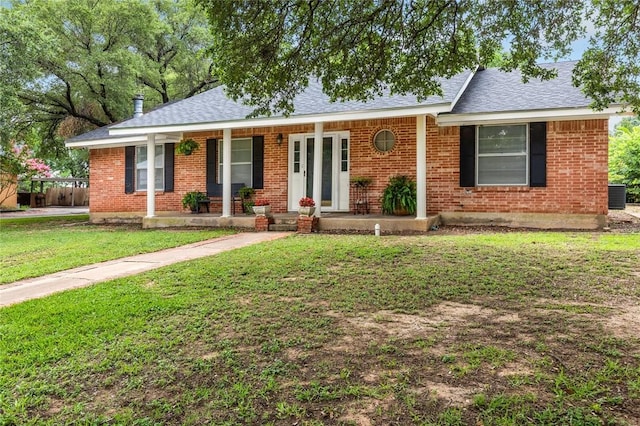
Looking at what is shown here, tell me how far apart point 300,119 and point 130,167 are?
7057 mm

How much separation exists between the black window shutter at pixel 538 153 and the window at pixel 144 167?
10.4 m

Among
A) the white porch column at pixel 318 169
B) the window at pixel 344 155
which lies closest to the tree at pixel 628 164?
the window at pixel 344 155

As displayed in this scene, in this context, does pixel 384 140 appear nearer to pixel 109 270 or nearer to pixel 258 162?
pixel 258 162

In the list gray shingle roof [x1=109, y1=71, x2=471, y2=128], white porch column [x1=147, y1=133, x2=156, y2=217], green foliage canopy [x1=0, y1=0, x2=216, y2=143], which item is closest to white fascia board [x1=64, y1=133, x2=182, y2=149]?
white porch column [x1=147, y1=133, x2=156, y2=217]

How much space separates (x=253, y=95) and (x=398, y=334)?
4620 millimetres

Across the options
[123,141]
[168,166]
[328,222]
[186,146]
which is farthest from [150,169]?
[328,222]

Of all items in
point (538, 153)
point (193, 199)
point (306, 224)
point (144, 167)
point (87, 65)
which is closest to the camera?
point (306, 224)

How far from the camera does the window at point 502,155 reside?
10445 millimetres

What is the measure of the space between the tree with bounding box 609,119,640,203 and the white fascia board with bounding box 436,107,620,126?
13256mm

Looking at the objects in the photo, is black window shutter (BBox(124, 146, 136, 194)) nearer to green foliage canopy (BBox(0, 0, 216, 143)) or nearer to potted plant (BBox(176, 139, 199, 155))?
potted plant (BBox(176, 139, 199, 155))

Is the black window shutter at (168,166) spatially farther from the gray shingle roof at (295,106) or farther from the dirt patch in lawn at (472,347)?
the dirt patch in lawn at (472,347)

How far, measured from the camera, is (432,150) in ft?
36.0

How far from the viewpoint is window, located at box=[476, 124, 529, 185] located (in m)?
10.4

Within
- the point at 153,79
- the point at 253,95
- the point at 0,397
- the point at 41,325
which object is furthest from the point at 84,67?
the point at 0,397
